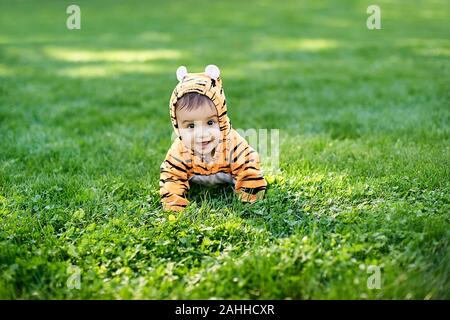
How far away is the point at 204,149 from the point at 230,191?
45cm

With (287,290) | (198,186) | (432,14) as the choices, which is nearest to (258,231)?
(287,290)

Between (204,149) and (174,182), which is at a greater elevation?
(204,149)

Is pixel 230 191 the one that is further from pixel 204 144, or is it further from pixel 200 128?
pixel 200 128

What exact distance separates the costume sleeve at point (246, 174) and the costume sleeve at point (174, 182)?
1.27 feet

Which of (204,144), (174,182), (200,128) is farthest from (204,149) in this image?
(174,182)

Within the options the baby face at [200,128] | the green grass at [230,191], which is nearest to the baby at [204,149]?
the baby face at [200,128]

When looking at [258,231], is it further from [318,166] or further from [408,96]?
[408,96]

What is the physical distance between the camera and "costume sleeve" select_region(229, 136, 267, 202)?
384 centimetres

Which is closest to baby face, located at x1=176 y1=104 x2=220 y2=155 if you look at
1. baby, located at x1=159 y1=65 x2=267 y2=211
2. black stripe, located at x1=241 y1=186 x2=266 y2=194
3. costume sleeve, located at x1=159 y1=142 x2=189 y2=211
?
baby, located at x1=159 y1=65 x2=267 y2=211

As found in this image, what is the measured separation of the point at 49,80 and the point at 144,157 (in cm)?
402

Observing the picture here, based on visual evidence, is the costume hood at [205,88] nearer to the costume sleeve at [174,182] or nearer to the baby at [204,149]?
the baby at [204,149]

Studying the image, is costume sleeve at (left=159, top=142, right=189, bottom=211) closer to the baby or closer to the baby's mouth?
the baby

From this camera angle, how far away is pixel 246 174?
12.7 ft

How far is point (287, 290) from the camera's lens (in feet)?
9.11
